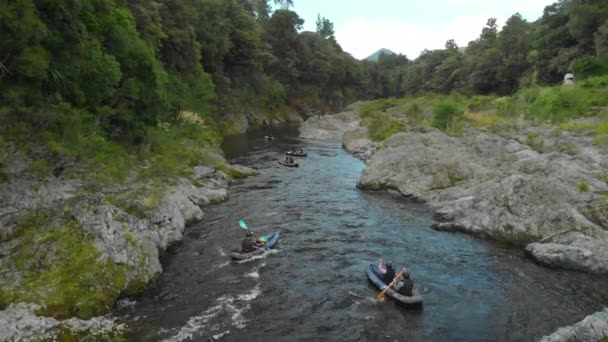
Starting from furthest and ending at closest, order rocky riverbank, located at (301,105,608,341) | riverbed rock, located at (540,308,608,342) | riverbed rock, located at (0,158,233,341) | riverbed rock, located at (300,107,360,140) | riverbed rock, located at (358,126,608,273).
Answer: riverbed rock, located at (300,107,360,140), riverbed rock, located at (358,126,608,273), rocky riverbank, located at (301,105,608,341), riverbed rock, located at (0,158,233,341), riverbed rock, located at (540,308,608,342)

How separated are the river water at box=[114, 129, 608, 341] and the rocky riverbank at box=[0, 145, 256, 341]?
888 millimetres

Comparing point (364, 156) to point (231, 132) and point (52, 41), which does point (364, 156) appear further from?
point (52, 41)

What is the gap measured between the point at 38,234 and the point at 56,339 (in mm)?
4868

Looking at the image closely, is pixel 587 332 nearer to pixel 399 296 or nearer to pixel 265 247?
pixel 399 296

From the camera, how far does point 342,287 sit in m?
16.8

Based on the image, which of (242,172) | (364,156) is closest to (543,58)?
(364,156)

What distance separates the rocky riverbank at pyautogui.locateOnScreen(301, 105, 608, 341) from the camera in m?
19.0

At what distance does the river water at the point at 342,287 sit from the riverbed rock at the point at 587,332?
4.18 feet

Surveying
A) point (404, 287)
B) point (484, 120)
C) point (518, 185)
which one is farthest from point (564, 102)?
point (404, 287)

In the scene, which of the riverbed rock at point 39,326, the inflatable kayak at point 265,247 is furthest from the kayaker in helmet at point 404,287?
the riverbed rock at point 39,326

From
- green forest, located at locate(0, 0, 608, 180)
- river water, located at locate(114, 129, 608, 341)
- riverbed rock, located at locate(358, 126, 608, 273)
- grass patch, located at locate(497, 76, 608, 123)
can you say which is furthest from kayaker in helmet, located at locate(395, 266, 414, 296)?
grass patch, located at locate(497, 76, 608, 123)

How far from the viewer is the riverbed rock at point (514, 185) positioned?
1972 cm

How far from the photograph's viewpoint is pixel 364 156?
4650 cm

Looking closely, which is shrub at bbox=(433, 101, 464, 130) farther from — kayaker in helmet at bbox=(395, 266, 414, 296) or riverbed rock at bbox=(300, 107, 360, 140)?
kayaker in helmet at bbox=(395, 266, 414, 296)
